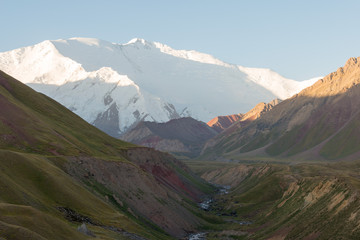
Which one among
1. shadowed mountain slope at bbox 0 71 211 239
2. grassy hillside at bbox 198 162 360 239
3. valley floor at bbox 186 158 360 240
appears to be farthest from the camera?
valley floor at bbox 186 158 360 240

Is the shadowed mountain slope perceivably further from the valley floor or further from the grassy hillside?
the grassy hillside

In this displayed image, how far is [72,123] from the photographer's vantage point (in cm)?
15888

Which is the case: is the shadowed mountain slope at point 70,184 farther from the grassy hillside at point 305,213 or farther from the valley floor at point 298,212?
the grassy hillside at point 305,213

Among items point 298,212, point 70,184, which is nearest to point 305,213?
point 298,212

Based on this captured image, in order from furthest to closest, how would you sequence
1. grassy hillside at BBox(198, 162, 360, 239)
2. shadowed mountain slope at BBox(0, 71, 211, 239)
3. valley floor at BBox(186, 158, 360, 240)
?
valley floor at BBox(186, 158, 360, 240)
grassy hillside at BBox(198, 162, 360, 239)
shadowed mountain slope at BBox(0, 71, 211, 239)

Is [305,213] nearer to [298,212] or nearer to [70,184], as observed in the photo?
[298,212]

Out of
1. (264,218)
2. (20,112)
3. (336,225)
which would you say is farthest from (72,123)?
(336,225)

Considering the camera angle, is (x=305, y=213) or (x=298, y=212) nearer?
(x=305, y=213)

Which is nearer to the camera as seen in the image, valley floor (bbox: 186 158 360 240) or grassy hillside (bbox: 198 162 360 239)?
grassy hillside (bbox: 198 162 360 239)

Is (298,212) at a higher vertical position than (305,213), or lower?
lower

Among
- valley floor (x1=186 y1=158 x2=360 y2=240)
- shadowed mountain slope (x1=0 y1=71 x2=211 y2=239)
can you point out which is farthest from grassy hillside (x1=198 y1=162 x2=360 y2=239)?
shadowed mountain slope (x1=0 y1=71 x2=211 y2=239)

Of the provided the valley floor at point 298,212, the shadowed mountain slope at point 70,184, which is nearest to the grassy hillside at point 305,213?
the valley floor at point 298,212

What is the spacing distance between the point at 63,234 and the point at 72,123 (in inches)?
4309

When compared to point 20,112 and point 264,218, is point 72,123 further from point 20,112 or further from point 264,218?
point 264,218
